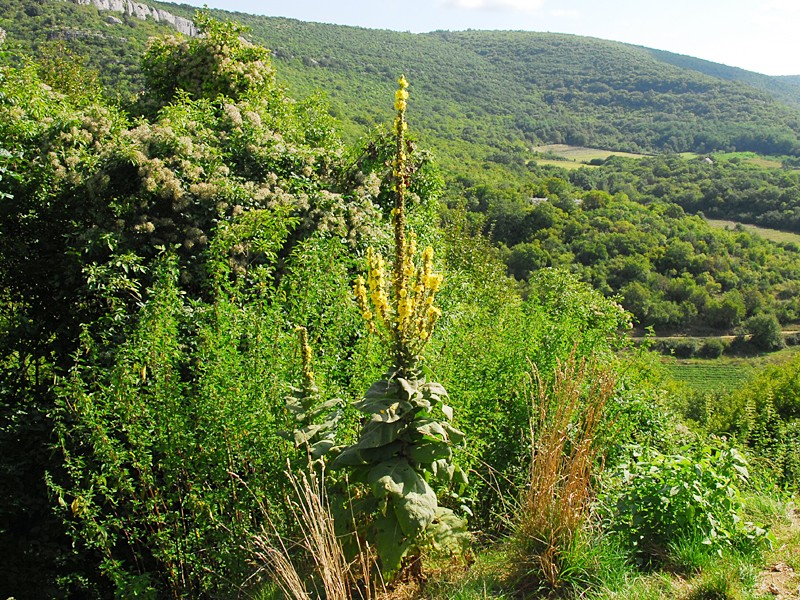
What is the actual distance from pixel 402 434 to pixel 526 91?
112m

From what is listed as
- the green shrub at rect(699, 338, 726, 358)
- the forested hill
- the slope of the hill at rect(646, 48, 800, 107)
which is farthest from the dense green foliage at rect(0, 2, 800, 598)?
the slope of the hill at rect(646, 48, 800, 107)

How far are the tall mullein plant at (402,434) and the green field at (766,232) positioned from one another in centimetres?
5868

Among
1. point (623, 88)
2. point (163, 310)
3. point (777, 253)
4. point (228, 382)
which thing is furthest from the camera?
point (623, 88)

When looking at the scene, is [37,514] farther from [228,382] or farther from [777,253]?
[777,253]

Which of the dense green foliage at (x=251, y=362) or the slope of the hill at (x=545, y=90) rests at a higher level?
the slope of the hill at (x=545, y=90)

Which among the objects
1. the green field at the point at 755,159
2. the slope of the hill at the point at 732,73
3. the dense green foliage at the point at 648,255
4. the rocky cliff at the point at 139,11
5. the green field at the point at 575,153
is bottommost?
the dense green foliage at the point at 648,255

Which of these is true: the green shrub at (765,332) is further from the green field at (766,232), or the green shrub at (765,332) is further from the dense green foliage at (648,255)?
the green field at (766,232)

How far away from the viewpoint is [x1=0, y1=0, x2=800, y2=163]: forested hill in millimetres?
64625

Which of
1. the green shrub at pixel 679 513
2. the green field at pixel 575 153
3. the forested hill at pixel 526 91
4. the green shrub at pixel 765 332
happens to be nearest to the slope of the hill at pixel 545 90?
the forested hill at pixel 526 91

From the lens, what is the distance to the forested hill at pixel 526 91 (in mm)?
64625

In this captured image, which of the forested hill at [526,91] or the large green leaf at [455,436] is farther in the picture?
the forested hill at [526,91]

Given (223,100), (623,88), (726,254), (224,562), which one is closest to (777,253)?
(726,254)

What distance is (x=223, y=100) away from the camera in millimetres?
8398

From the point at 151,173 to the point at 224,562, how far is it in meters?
4.04
